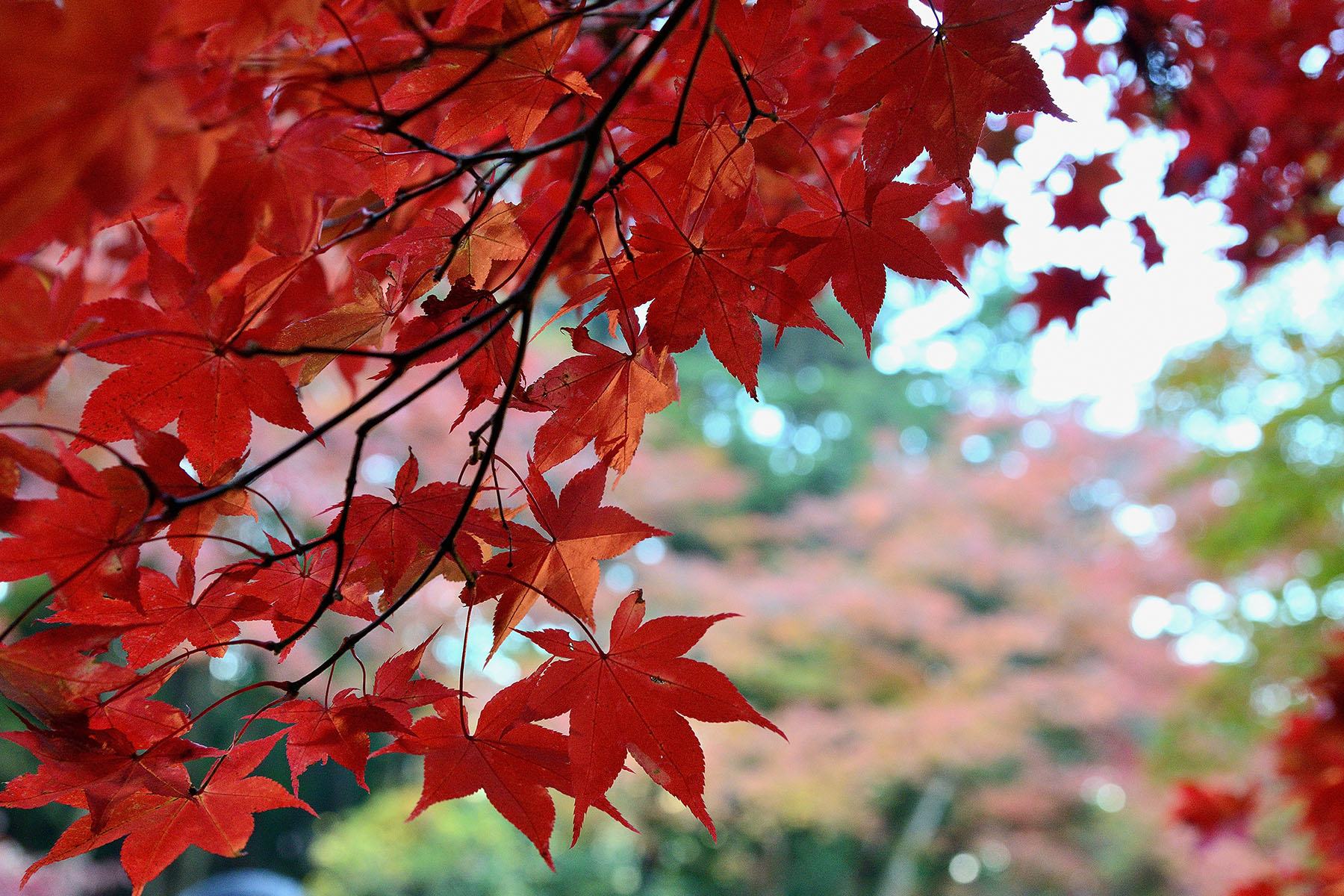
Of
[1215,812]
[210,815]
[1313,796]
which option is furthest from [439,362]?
[1215,812]

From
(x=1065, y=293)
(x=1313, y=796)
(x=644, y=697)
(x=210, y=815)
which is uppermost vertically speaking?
(x=1065, y=293)

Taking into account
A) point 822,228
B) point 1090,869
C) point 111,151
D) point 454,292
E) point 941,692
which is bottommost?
point 111,151

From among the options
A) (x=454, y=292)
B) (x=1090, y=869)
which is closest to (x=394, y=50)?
(x=454, y=292)

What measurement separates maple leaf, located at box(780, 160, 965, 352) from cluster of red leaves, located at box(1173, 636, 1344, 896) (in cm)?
213

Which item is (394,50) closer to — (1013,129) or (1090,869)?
(1013,129)

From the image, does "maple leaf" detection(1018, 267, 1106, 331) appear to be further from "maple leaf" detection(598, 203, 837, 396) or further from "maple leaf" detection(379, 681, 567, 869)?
"maple leaf" detection(379, 681, 567, 869)

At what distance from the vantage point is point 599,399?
489mm

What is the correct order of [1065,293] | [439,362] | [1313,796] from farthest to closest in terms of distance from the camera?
1. [1313,796]
2. [1065,293]
3. [439,362]

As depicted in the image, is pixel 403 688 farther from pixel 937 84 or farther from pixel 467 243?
pixel 937 84

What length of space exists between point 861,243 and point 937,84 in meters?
0.10

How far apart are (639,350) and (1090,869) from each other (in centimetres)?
627

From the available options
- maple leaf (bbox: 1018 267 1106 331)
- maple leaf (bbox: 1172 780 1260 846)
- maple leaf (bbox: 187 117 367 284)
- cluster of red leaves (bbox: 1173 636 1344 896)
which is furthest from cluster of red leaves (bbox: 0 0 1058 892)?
maple leaf (bbox: 1172 780 1260 846)

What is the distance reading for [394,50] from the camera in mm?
410

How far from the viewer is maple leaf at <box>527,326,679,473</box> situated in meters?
0.47
